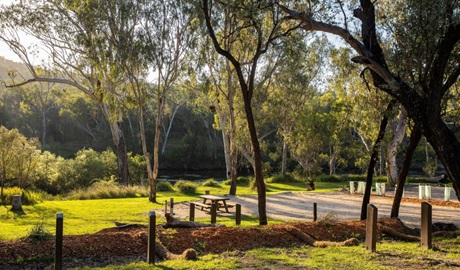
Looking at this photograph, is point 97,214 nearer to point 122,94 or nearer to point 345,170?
point 122,94

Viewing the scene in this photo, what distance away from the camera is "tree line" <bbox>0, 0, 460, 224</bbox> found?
9094 millimetres

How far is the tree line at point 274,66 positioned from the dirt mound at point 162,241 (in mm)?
2298

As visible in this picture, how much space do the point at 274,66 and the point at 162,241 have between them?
22731 mm

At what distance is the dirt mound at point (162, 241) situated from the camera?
7.63m

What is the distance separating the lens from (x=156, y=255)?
→ 8031mm

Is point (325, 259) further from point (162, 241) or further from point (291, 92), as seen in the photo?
Answer: point (291, 92)

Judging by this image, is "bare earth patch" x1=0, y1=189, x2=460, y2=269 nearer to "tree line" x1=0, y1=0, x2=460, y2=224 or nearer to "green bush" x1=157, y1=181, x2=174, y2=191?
"tree line" x1=0, y1=0, x2=460, y2=224

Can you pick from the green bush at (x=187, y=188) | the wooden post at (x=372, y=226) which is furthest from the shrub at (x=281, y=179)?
the wooden post at (x=372, y=226)

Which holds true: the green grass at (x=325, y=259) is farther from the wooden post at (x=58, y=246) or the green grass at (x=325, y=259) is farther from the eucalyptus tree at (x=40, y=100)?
the eucalyptus tree at (x=40, y=100)

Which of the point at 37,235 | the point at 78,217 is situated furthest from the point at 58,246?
the point at 78,217

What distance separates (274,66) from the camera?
29.8 m

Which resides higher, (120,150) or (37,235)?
(120,150)

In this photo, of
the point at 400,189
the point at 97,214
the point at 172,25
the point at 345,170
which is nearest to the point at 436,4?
the point at 400,189

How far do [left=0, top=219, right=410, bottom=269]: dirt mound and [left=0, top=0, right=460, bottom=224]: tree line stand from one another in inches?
90.5
